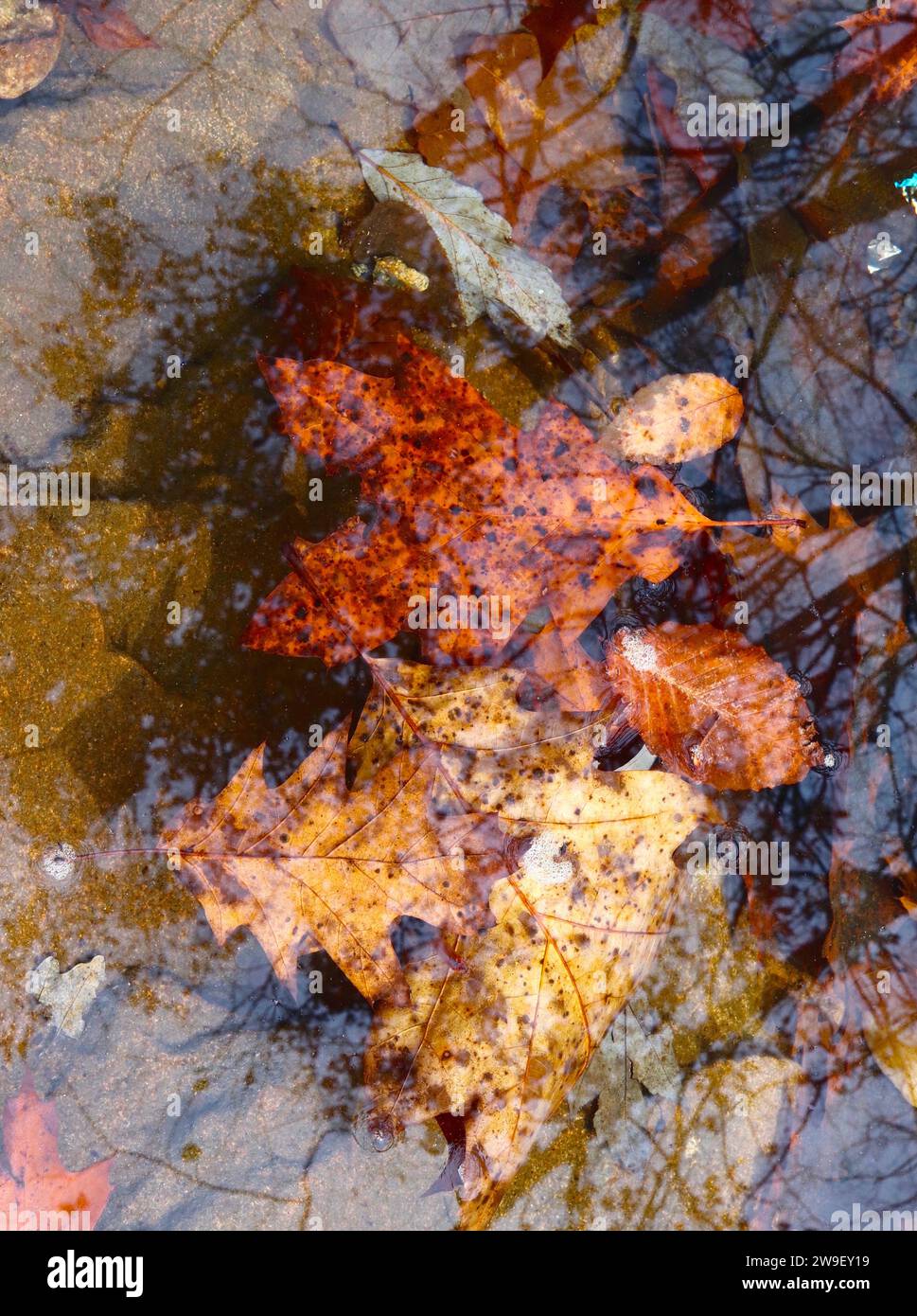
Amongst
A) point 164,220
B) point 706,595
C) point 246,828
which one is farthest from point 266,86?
point 246,828

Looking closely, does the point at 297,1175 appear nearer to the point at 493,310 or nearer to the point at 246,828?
the point at 246,828

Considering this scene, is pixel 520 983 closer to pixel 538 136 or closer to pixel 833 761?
pixel 833 761

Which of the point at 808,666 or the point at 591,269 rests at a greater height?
the point at 591,269

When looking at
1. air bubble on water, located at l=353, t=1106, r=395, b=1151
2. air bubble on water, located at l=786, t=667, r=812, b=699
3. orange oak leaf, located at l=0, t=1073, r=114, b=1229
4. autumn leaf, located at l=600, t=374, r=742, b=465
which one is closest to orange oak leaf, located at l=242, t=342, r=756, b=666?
autumn leaf, located at l=600, t=374, r=742, b=465

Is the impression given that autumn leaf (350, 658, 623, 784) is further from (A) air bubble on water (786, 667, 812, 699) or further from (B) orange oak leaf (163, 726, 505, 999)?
(A) air bubble on water (786, 667, 812, 699)

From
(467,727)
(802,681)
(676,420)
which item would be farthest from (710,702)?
(676,420)

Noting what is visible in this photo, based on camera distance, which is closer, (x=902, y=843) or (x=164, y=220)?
(x=164, y=220)

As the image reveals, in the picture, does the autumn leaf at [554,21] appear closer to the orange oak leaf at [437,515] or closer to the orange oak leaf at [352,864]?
the orange oak leaf at [437,515]
